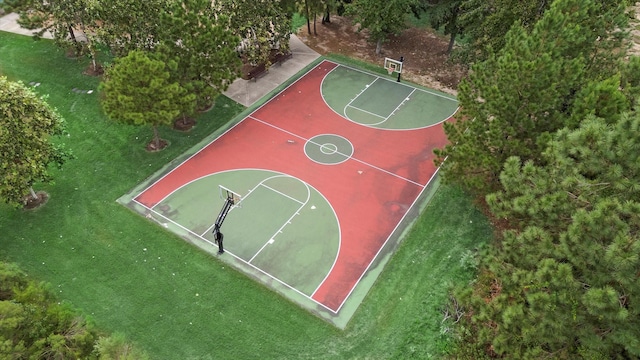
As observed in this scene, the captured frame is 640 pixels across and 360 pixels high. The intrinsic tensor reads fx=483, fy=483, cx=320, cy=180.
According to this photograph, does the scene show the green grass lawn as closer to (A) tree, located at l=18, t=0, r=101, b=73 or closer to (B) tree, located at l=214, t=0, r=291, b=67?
(A) tree, located at l=18, t=0, r=101, b=73

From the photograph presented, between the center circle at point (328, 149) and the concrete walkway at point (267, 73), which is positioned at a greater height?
the concrete walkway at point (267, 73)

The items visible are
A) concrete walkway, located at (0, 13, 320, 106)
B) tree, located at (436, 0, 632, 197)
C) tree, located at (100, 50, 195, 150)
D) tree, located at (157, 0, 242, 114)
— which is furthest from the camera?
concrete walkway, located at (0, 13, 320, 106)

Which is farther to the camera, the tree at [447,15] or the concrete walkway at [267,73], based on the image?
the tree at [447,15]

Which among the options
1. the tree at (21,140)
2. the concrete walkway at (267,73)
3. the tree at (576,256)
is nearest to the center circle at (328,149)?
the concrete walkway at (267,73)

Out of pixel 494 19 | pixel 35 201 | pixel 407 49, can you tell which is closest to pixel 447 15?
pixel 407 49

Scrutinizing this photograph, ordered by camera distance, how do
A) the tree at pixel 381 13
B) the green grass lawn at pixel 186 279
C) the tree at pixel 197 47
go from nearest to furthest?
the green grass lawn at pixel 186 279 < the tree at pixel 197 47 < the tree at pixel 381 13

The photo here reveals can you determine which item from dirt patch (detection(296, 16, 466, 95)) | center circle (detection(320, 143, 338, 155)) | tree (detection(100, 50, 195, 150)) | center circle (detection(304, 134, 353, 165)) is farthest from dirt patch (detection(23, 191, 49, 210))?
dirt patch (detection(296, 16, 466, 95))

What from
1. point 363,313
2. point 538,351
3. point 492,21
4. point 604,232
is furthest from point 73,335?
point 492,21

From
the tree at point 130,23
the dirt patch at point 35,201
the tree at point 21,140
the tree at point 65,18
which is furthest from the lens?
the tree at point 65,18

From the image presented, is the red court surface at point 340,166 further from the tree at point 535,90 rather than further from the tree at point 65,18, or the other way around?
the tree at point 65,18
